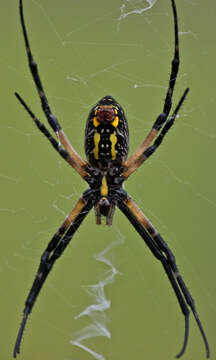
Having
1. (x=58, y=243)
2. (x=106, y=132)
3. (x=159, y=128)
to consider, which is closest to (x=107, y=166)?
(x=106, y=132)

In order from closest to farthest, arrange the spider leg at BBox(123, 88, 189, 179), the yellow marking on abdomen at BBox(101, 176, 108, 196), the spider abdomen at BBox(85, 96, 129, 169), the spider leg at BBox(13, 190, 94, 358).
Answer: the spider abdomen at BBox(85, 96, 129, 169) → the spider leg at BBox(123, 88, 189, 179) → the yellow marking on abdomen at BBox(101, 176, 108, 196) → the spider leg at BBox(13, 190, 94, 358)

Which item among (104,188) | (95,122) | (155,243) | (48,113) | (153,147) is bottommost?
(155,243)

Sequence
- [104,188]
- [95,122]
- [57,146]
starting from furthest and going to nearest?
[104,188]
[57,146]
[95,122]

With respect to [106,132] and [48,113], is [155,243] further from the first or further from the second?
[48,113]

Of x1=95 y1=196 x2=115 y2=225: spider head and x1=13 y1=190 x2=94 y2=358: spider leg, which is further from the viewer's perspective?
x1=13 y1=190 x2=94 y2=358: spider leg

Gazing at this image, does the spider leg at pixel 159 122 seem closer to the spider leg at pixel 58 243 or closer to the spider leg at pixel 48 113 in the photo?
the spider leg at pixel 48 113

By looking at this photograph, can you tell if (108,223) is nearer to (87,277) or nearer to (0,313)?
(87,277)

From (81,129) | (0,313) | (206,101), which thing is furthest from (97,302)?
(206,101)

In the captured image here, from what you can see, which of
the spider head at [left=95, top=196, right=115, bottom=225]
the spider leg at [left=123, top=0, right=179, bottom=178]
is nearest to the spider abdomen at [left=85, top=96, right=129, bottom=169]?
the spider leg at [left=123, top=0, right=179, bottom=178]

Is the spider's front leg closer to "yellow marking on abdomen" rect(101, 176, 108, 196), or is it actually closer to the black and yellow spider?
the black and yellow spider
